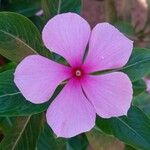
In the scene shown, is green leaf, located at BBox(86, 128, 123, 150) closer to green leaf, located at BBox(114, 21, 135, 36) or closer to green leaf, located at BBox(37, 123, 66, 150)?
green leaf, located at BBox(37, 123, 66, 150)

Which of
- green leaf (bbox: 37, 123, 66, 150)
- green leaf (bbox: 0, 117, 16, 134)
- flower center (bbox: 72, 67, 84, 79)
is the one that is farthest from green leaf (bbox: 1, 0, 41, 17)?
flower center (bbox: 72, 67, 84, 79)

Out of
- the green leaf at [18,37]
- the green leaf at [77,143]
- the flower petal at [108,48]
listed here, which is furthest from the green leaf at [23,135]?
the green leaf at [77,143]

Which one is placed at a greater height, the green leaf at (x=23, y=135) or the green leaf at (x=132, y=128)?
the green leaf at (x=132, y=128)

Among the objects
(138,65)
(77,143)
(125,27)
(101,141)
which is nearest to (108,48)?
(138,65)

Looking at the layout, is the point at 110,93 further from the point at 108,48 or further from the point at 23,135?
the point at 23,135

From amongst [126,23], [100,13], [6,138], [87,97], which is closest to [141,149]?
[87,97]

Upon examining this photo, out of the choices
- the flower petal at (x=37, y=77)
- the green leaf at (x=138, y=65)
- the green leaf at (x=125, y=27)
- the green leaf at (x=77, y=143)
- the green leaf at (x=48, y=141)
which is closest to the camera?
the flower petal at (x=37, y=77)

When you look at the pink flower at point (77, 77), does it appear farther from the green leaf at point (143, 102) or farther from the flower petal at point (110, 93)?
the green leaf at point (143, 102)

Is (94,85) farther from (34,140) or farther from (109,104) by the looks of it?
(34,140)
